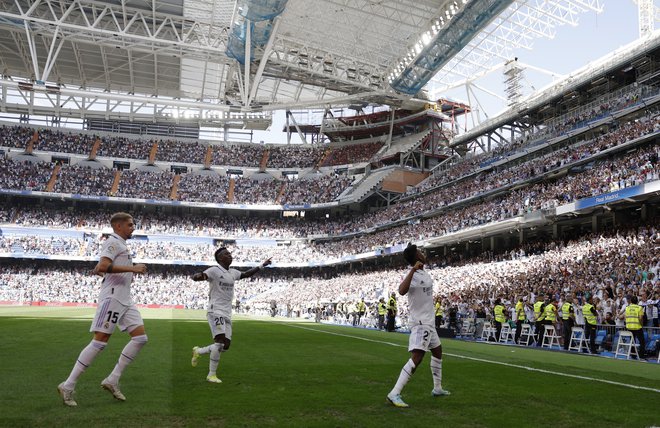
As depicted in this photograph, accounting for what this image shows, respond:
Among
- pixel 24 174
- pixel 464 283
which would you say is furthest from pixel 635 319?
pixel 24 174

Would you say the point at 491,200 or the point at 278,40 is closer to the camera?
the point at 491,200

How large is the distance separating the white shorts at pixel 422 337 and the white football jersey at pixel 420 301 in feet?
0.27

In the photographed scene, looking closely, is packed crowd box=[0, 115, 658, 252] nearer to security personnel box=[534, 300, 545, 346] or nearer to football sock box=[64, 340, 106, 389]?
security personnel box=[534, 300, 545, 346]

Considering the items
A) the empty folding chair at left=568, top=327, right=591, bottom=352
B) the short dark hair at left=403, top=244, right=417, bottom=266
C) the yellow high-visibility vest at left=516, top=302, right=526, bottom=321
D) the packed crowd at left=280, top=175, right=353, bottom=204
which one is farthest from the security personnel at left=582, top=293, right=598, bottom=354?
the packed crowd at left=280, top=175, right=353, bottom=204

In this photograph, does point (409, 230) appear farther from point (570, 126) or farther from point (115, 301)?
point (115, 301)

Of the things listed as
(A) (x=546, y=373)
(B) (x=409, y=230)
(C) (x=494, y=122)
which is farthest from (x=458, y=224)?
(A) (x=546, y=373)

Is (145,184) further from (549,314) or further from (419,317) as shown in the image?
(419,317)

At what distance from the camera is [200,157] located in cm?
7406

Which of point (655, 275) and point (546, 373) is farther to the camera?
point (655, 275)

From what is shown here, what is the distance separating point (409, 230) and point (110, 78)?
36.1m

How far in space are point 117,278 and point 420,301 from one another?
396 centimetres

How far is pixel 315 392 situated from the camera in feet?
27.2

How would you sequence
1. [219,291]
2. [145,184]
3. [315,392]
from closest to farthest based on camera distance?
[315,392] < [219,291] < [145,184]

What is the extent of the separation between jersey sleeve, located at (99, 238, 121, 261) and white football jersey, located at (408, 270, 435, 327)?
3842 millimetres
